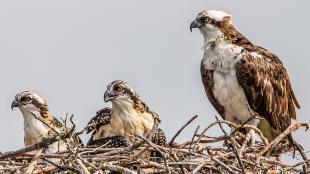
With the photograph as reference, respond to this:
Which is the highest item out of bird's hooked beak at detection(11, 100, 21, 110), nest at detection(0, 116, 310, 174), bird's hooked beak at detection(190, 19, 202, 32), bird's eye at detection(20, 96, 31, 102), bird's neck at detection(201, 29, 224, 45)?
bird's hooked beak at detection(190, 19, 202, 32)

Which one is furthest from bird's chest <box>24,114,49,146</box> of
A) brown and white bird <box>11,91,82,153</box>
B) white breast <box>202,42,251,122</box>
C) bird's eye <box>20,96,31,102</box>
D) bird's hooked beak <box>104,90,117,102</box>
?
white breast <box>202,42,251,122</box>

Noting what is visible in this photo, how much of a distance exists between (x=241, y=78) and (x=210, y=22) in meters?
0.95

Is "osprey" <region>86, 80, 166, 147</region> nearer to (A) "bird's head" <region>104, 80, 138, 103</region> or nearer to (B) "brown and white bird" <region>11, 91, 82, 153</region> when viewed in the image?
(A) "bird's head" <region>104, 80, 138, 103</region>

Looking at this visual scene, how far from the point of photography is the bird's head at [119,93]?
14.2 meters

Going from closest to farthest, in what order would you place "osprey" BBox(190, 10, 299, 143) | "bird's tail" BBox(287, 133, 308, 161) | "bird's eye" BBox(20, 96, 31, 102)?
"bird's tail" BBox(287, 133, 308, 161), "osprey" BBox(190, 10, 299, 143), "bird's eye" BBox(20, 96, 31, 102)

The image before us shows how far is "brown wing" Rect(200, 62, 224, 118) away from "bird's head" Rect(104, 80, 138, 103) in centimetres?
92

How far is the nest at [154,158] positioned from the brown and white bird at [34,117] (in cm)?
219

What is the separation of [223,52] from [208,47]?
0.83 feet

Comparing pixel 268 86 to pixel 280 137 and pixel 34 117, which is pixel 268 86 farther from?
pixel 34 117

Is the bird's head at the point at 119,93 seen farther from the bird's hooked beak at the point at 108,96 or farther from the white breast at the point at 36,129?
the white breast at the point at 36,129

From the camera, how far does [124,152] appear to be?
37.8 ft

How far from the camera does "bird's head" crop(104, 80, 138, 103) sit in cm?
1422

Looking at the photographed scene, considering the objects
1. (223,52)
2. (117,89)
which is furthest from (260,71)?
(117,89)

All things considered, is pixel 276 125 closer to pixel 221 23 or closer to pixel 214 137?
pixel 221 23
